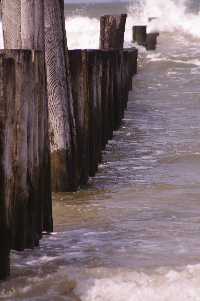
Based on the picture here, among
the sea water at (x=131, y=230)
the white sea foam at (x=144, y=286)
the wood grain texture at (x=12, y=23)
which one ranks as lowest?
the sea water at (x=131, y=230)

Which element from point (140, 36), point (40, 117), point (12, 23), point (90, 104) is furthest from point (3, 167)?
point (140, 36)

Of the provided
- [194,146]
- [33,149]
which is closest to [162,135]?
[194,146]

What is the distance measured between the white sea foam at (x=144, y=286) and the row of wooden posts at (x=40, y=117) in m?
0.51

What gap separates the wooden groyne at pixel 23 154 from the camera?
4.37 meters

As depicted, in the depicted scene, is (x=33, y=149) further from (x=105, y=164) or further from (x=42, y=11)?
(x=105, y=164)

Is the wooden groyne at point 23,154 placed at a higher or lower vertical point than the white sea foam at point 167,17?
higher

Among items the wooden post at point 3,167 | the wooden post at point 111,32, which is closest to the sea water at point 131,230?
the wooden post at point 3,167

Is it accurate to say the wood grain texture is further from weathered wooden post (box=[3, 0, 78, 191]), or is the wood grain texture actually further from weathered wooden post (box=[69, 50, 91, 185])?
weathered wooden post (box=[69, 50, 91, 185])

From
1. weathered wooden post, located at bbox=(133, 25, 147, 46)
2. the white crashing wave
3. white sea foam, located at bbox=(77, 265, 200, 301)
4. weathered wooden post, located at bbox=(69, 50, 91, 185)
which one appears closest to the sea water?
white sea foam, located at bbox=(77, 265, 200, 301)

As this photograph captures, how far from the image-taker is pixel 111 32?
14.8m

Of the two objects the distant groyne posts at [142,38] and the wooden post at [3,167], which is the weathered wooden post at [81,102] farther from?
the distant groyne posts at [142,38]

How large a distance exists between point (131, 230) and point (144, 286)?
4.65 feet

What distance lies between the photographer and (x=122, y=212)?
20.4ft

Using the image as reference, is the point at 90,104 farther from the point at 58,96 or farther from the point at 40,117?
the point at 40,117
